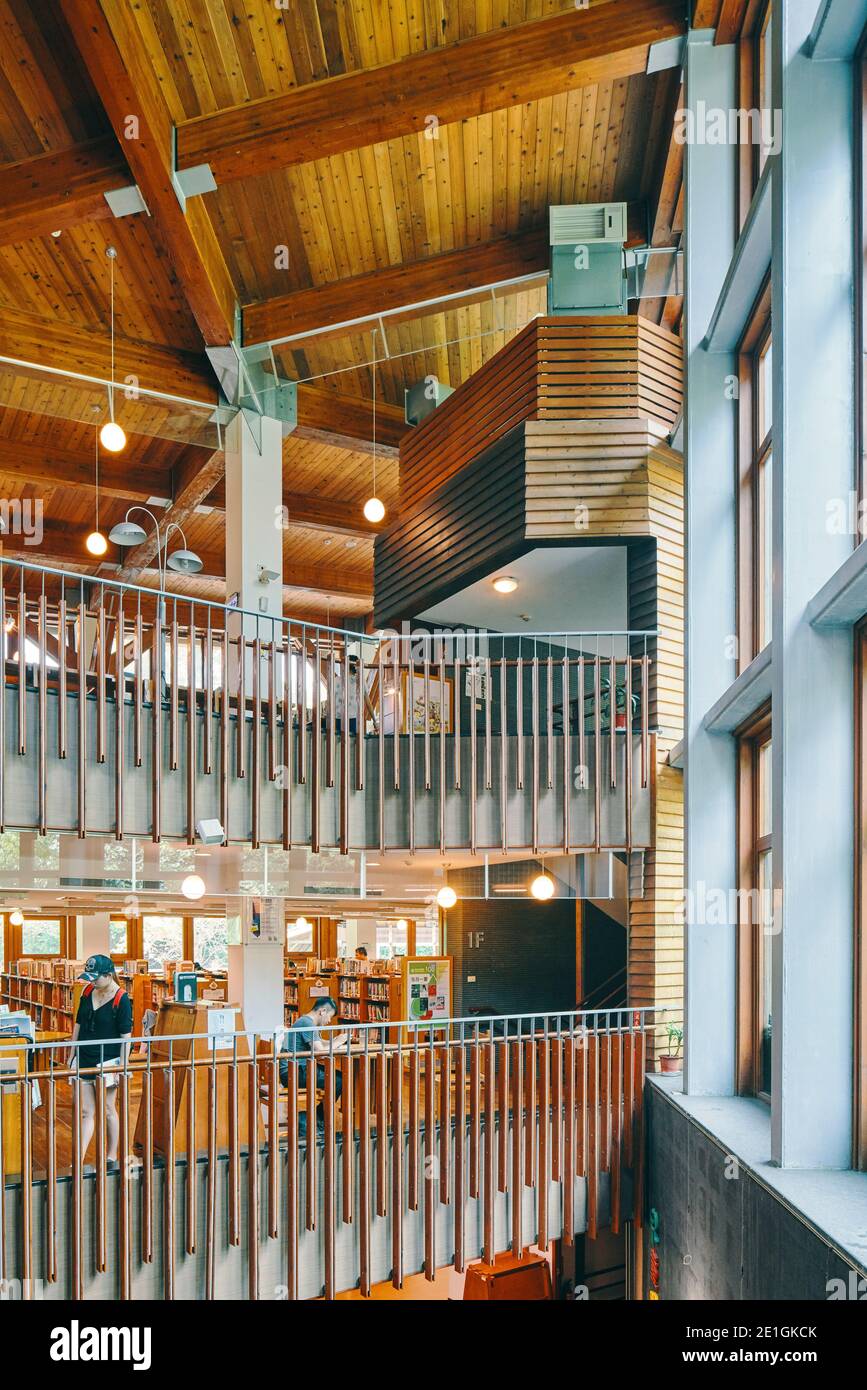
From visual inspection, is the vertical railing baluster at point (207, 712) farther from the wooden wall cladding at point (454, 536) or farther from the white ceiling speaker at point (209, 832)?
the wooden wall cladding at point (454, 536)

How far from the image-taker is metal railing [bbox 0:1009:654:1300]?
21.4ft

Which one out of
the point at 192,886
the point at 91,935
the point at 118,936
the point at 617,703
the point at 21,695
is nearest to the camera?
the point at 21,695

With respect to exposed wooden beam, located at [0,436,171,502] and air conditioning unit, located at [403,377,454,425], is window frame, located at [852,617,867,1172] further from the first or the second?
exposed wooden beam, located at [0,436,171,502]

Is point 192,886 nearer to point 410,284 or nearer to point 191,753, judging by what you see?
point 191,753

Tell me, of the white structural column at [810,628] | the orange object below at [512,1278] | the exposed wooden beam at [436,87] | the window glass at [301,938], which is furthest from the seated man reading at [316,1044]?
the window glass at [301,938]

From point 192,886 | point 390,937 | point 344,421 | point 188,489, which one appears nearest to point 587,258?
point 344,421

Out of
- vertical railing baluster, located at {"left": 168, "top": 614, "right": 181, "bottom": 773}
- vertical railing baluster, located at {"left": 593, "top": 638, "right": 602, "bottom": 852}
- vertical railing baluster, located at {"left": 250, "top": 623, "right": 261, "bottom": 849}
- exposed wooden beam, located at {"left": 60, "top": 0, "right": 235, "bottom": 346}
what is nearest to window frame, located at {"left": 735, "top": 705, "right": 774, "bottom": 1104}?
vertical railing baluster, located at {"left": 593, "top": 638, "right": 602, "bottom": 852}

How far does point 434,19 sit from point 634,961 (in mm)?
7524

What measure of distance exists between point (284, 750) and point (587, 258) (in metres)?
5.36

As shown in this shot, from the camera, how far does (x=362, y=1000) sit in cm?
1600

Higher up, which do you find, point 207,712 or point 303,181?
point 303,181

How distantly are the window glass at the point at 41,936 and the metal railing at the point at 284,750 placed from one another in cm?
1448

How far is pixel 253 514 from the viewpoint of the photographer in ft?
37.2
